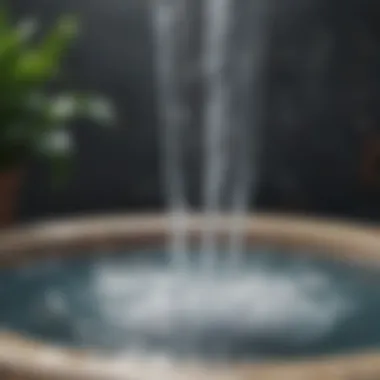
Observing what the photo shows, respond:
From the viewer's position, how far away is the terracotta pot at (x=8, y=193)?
2.62 metres

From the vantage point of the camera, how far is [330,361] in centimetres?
138

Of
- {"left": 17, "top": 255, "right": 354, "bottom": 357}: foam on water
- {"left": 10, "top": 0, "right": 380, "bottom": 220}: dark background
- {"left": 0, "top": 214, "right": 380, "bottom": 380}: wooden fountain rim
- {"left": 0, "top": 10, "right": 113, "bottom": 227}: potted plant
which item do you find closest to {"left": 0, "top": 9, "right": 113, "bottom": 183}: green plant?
{"left": 0, "top": 10, "right": 113, "bottom": 227}: potted plant

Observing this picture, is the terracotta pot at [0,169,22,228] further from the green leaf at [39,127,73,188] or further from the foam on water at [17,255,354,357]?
the foam on water at [17,255,354,357]

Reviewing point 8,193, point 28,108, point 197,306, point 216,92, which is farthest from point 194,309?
point 216,92

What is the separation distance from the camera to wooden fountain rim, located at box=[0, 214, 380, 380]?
1326 mm

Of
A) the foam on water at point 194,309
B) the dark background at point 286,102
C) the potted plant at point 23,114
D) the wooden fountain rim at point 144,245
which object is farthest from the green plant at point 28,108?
the foam on water at point 194,309

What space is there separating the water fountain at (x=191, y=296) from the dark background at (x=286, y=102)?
186 millimetres

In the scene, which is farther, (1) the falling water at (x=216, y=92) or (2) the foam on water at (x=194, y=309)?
(1) the falling water at (x=216, y=92)

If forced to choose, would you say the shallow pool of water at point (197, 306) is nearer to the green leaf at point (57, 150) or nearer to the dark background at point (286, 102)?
the green leaf at point (57, 150)

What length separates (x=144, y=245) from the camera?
2.41 metres

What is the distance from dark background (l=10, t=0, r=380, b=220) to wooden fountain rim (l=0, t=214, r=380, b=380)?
30.7 inches

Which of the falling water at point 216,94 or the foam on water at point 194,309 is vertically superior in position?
the falling water at point 216,94

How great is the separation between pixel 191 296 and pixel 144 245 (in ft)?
1.37

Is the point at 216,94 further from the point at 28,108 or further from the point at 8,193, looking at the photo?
the point at 8,193
